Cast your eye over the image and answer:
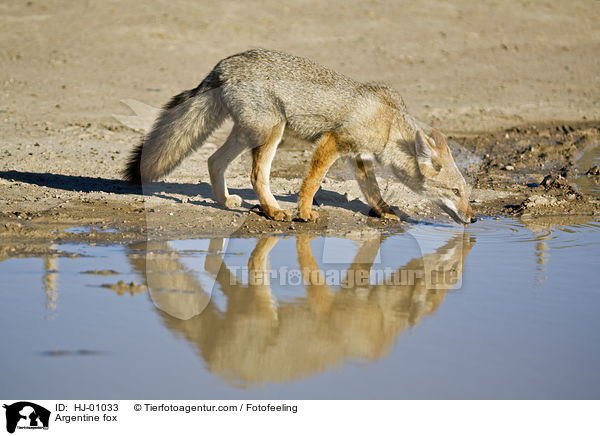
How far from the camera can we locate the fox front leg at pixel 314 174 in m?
7.60

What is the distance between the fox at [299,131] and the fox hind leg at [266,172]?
0.01 metres

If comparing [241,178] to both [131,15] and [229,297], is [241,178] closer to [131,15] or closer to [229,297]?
[229,297]

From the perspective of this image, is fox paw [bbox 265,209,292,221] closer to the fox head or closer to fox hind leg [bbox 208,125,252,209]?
fox hind leg [bbox 208,125,252,209]

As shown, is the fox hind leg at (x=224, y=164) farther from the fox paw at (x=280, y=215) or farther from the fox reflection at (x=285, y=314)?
the fox reflection at (x=285, y=314)

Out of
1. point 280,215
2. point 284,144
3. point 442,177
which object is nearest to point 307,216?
point 280,215

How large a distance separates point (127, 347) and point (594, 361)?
2.64 meters

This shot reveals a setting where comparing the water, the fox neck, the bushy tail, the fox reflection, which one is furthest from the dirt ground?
the fox reflection

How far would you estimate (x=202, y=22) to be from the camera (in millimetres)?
19188

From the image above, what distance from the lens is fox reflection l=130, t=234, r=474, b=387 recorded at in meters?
3.89

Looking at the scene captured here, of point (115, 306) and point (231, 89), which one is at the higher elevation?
point (231, 89)
